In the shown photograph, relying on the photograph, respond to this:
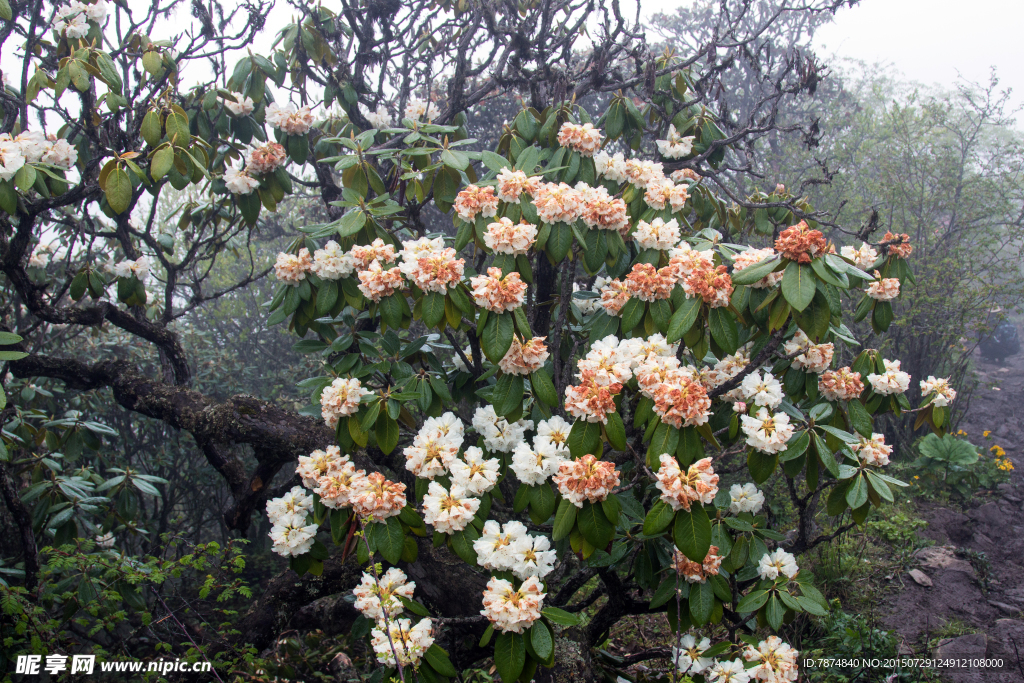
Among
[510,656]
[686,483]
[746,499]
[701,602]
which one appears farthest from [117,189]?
[746,499]

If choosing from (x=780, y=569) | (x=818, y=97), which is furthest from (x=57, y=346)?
(x=818, y=97)

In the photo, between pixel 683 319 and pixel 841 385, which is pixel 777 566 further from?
pixel 683 319

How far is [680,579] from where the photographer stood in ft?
5.49

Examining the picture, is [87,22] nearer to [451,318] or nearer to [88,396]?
[451,318]

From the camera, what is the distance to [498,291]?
1.45 metres

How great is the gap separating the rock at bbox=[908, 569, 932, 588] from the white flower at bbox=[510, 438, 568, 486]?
10.6 ft

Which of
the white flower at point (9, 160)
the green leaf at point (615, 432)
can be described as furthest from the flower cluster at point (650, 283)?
the white flower at point (9, 160)

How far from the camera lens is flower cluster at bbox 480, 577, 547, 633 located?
127 cm

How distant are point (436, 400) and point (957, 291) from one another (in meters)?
5.57

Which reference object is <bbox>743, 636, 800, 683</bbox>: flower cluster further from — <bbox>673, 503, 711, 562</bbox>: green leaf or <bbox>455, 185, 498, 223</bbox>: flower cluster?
<bbox>455, 185, 498, 223</bbox>: flower cluster

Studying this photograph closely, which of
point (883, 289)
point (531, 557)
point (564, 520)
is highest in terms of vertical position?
point (883, 289)

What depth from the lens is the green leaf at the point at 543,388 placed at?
151 centimetres

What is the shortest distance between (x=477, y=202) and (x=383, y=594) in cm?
115

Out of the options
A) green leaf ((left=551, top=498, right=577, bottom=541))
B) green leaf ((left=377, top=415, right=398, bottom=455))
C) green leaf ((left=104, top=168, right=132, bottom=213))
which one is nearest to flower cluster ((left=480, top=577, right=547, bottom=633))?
green leaf ((left=551, top=498, right=577, bottom=541))
